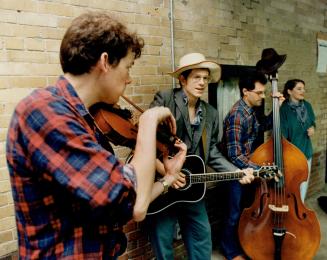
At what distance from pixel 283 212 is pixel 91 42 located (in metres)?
2.31

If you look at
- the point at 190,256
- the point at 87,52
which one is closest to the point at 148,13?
the point at 87,52

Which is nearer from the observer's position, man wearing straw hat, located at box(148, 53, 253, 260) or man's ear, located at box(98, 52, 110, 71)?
man's ear, located at box(98, 52, 110, 71)

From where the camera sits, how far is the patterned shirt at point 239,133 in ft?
9.85

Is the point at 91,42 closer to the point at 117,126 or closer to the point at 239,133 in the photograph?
the point at 117,126

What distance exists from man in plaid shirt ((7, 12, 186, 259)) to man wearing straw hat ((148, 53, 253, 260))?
1.28 metres

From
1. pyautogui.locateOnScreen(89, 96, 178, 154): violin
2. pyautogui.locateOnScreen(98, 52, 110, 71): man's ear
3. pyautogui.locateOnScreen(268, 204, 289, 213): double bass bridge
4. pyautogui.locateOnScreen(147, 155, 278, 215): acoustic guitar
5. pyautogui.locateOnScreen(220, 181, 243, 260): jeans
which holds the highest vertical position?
Answer: pyautogui.locateOnScreen(98, 52, 110, 71): man's ear

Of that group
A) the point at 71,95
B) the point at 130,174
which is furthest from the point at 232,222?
the point at 71,95

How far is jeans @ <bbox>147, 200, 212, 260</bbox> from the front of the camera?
2367mm

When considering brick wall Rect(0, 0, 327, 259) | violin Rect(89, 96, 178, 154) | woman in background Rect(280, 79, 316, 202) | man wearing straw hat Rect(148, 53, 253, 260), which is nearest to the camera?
violin Rect(89, 96, 178, 154)

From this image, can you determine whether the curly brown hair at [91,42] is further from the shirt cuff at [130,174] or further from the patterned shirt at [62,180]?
the shirt cuff at [130,174]

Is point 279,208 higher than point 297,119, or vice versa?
point 297,119

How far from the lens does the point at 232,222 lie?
322cm

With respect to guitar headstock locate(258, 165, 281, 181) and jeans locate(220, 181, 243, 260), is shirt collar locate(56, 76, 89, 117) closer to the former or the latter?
guitar headstock locate(258, 165, 281, 181)

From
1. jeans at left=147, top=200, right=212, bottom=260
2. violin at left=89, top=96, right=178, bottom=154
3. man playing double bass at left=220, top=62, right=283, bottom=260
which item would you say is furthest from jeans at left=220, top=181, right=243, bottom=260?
violin at left=89, top=96, right=178, bottom=154
